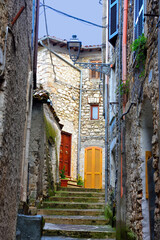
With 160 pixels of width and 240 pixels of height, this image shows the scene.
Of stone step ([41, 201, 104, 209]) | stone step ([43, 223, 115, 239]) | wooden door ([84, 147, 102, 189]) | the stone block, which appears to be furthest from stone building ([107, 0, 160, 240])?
wooden door ([84, 147, 102, 189])

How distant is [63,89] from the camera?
17.0 meters

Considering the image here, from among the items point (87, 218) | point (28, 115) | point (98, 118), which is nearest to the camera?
point (28, 115)

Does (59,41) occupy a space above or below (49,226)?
above

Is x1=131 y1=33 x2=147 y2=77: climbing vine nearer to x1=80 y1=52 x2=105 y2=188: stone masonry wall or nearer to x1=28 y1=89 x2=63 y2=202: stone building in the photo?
x1=28 y1=89 x2=63 y2=202: stone building

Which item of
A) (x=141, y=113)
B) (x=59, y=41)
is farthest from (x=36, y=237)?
(x=59, y=41)

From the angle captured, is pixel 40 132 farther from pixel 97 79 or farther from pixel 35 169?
pixel 97 79

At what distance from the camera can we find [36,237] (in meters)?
5.15

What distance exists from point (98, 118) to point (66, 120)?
1897 mm

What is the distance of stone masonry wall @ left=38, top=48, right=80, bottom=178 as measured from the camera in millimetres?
16328

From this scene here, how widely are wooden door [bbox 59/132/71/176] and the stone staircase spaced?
573 cm

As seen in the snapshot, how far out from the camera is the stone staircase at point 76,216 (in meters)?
6.75

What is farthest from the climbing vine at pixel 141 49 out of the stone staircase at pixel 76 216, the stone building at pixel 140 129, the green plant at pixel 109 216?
the green plant at pixel 109 216

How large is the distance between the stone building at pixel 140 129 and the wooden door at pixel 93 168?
31.6ft

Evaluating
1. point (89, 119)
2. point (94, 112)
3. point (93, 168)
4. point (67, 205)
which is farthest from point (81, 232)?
point (94, 112)
